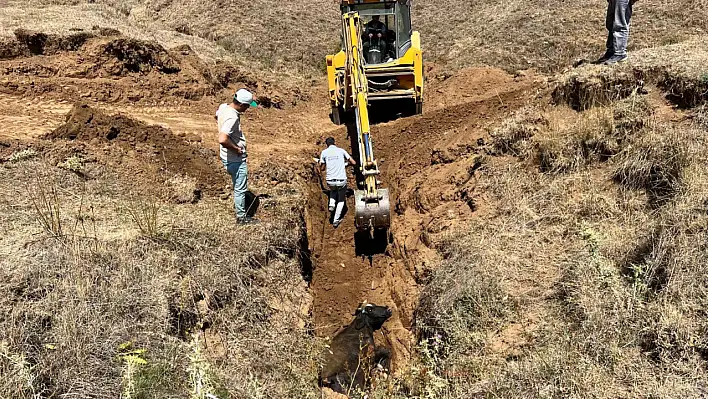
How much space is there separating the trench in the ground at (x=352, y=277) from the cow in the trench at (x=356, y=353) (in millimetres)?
110

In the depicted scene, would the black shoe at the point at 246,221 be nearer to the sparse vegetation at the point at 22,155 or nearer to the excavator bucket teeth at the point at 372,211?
the excavator bucket teeth at the point at 372,211

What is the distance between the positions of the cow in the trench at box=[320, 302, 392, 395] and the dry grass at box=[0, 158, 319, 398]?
1.81 feet

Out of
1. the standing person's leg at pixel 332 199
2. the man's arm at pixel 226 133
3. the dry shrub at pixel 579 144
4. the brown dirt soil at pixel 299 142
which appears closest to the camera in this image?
the man's arm at pixel 226 133

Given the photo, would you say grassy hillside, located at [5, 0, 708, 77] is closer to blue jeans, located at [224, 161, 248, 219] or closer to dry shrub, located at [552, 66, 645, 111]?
dry shrub, located at [552, 66, 645, 111]

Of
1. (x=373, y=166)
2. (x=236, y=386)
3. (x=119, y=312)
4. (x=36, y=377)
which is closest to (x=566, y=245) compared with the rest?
(x=373, y=166)

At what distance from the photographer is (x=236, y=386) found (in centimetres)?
410

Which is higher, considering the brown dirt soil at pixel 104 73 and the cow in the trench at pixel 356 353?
the brown dirt soil at pixel 104 73

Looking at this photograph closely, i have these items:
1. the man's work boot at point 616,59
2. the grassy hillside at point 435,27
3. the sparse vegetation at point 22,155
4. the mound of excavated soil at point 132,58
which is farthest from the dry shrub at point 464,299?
the mound of excavated soil at point 132,58

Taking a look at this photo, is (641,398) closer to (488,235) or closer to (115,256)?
(488,235)

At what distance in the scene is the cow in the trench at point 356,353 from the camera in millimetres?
5586

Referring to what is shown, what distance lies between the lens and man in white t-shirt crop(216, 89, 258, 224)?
5914mm

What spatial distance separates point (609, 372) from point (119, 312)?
154 inches

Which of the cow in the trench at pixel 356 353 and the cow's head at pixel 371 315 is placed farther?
the cow's head at pixel 371 315

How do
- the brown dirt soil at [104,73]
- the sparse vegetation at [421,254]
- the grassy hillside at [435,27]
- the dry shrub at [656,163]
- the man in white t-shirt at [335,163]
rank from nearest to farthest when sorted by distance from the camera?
the sparse vegetation at [421,254] < the dry shrub at [656,163] < the man in white t-shirt at [335,163] < the brown dirt soil at [104,73] < the grassy hillside at [435,27]
